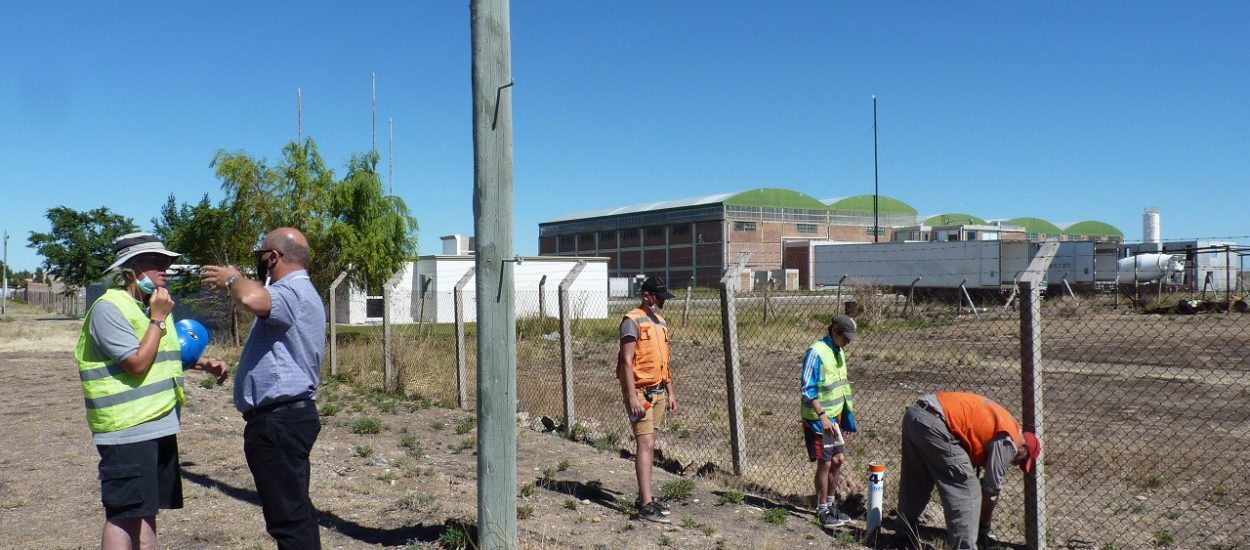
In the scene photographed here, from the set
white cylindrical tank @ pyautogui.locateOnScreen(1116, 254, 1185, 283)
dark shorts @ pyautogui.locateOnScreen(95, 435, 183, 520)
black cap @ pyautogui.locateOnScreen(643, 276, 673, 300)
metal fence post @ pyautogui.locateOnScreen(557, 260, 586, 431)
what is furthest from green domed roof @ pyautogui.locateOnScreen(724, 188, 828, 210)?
dark shorts @ pyautogui.locateOnScreen(95, 435, 183, 520)

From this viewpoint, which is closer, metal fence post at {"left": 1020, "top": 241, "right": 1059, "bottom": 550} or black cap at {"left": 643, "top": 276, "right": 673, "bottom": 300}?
metal fence post at {"left": 1020, "top": 241, "right": 1059, "bottom": 550}

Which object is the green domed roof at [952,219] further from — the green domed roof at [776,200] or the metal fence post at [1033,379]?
the metal fence post at [1033,379]

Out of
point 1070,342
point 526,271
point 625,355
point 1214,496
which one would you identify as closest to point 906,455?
point 625,355

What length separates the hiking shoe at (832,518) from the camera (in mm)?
5652

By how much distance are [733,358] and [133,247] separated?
4133 millimetres

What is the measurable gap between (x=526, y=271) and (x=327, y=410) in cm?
2352

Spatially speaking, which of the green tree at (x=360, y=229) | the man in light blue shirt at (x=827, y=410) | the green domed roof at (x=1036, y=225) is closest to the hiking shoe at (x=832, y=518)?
the man in light blue shirt at (x=827, y=410)

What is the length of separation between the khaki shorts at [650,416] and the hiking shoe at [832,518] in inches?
48.7

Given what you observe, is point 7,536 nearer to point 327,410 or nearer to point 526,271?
point 327,410

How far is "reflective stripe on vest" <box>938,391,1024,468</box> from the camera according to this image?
4.77 metres

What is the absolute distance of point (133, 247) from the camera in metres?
3.89

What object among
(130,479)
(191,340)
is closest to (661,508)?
(191,340)

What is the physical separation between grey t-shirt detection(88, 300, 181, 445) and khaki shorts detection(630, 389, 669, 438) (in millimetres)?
2953

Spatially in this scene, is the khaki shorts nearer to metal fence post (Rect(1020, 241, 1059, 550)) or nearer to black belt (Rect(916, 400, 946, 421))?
black belt (Rect(916, 400, 946, 421))
